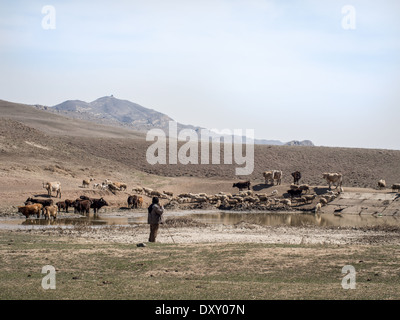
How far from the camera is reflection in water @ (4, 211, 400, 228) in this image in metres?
30.8

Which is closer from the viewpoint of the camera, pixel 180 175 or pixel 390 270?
pixel 390 270

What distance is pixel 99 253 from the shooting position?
685 inches

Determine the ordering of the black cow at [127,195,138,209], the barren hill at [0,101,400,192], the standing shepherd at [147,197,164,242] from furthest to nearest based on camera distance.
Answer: the barren hill at [0,101,400,192]
the black cow at [127,195,138,209]
the standing shepherd at [147,197,164,242]

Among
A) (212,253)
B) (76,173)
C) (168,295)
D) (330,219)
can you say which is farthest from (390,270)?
(76,173)

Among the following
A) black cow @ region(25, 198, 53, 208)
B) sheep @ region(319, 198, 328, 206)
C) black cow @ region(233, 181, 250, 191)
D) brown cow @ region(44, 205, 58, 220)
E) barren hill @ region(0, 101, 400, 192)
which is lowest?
sheep @ region(319, 198, 328, 206)

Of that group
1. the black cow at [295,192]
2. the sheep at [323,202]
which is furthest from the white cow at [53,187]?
the sheep at [323,202]

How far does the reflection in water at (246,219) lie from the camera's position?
30844 millimetres

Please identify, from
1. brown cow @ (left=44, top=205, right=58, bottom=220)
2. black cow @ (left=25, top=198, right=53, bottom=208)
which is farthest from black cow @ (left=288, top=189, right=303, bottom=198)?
brown cow @ (left=44, top=205, right=58, bottom=220)

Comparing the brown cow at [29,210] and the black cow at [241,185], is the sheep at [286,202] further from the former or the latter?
the brown cow at [29,210]

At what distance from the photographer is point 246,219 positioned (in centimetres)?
3712

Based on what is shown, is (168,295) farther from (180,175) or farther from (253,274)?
(180,175)

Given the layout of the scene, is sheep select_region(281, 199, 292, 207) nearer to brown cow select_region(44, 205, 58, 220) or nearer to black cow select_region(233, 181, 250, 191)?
black cow select_region(233, 181, 250, 191)
